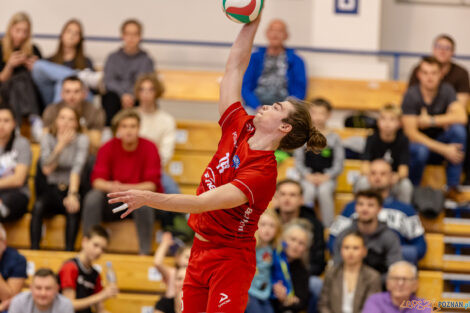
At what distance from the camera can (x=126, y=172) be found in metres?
7.16

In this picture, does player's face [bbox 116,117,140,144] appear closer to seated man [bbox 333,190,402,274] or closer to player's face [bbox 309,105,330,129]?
player's face [bbox 309,105,330,129]

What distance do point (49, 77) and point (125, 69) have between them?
2.72 feet

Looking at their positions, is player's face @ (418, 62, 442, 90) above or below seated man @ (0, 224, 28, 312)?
above

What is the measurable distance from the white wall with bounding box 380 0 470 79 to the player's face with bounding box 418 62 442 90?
2.95m

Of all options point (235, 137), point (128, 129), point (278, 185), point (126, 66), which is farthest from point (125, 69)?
point (235, 137)

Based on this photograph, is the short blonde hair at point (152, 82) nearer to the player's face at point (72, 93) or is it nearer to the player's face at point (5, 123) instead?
the player's face at point (72, 93)

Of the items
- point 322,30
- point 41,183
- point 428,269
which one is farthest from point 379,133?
point 41,183

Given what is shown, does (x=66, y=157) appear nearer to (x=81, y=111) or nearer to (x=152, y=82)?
(x=81, y=111)

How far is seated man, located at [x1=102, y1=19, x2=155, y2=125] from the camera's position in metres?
8.50

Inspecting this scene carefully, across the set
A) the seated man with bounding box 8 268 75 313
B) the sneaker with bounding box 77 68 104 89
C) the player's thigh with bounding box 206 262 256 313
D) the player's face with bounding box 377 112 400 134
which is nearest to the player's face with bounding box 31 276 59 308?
the seated man with bounding box 8 268 75 313

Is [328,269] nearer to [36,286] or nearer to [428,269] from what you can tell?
[428,269]

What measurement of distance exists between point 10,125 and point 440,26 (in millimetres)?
6303

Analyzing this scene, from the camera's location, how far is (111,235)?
7363 mm

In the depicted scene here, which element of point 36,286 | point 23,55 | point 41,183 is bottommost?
point 36,286
